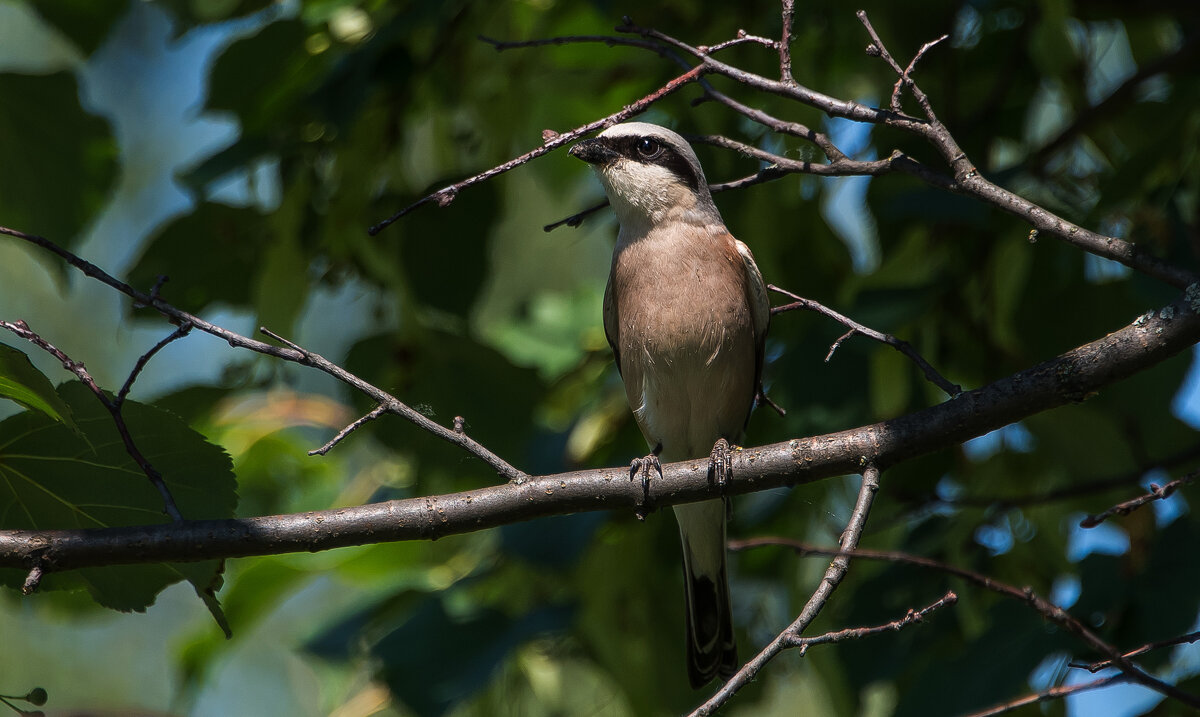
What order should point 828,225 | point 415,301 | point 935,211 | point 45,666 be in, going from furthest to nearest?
point 45,666 < point 828,225 < point 415,301 < point 935,211

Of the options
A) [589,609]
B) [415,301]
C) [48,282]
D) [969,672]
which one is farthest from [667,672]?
[48,282]

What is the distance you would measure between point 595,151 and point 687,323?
799 mm

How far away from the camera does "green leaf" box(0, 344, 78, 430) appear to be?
6.86 ft

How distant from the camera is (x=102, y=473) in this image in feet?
8.10

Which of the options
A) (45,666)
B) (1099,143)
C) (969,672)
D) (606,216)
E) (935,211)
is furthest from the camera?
(45,666)

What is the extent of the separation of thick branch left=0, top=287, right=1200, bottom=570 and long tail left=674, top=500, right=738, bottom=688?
167cm

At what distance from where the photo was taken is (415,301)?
4227 millimetres

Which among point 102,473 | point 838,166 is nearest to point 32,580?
point 102,473

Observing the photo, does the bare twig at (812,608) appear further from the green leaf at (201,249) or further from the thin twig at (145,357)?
the green leaf at (201,249)

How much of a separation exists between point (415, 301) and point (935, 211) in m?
2.00

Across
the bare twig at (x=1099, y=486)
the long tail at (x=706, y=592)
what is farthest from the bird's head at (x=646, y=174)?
the bare twig at (x=1099, y=486)

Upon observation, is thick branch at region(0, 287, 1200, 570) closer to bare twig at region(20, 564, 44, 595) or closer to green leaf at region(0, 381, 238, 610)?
bare twig at region(20, 564, 44, 595)

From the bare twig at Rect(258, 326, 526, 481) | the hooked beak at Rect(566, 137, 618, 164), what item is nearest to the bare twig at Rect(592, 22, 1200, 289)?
the bare twig at Rect(258, 326, 526, 481)

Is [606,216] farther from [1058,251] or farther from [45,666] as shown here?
[45,666]
